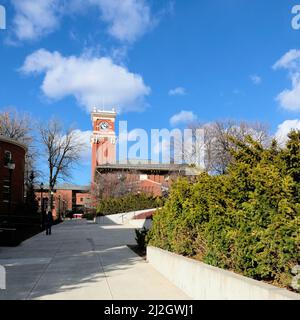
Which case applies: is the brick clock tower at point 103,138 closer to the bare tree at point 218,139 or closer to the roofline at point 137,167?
the roofline at point 137,167

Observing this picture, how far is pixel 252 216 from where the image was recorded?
242 inches

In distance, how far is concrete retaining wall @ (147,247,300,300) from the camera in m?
4.73

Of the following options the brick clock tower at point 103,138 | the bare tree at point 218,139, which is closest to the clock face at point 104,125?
the brick clock tower at point 103,138

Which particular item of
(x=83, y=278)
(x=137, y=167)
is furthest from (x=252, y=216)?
(x=137, y=167)

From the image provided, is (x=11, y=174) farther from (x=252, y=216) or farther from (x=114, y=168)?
(x=114, y=168)

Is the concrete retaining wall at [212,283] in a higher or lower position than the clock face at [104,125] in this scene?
lower

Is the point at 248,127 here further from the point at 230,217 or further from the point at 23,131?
the point at 230,217

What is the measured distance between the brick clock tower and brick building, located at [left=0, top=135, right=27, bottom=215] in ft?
152

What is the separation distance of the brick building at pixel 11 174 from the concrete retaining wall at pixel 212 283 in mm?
26498

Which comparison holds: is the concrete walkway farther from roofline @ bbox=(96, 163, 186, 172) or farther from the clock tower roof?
the clock tower roof

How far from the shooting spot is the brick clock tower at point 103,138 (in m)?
91.4

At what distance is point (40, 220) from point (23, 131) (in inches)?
1015

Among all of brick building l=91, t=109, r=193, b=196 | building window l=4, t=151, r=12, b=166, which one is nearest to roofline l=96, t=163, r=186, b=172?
brick building l=91, t=109, r=193, b=196
